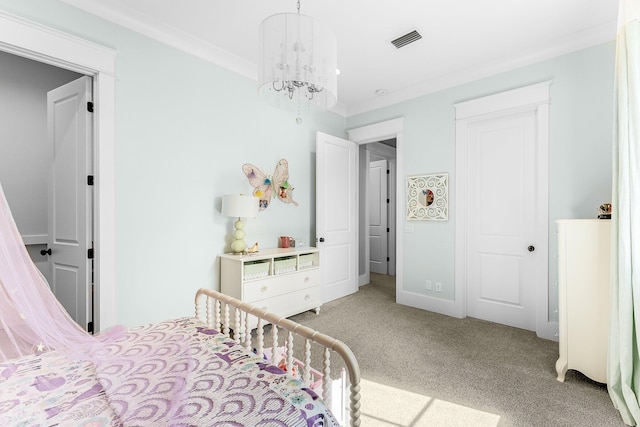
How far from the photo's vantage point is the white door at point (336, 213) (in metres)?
4.02

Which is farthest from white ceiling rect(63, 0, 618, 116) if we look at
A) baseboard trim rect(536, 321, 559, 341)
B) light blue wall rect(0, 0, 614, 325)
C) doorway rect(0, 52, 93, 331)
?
baseboard trim rect(536, 321, 559, 341)

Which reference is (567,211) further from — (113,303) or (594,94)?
(113,303)

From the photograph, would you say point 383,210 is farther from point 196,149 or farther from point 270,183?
point 196,149

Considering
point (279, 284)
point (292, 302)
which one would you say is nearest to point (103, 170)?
point (279, 284)

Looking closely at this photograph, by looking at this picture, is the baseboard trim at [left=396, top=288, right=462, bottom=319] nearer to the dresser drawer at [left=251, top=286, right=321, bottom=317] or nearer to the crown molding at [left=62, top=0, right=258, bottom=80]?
the dresser drawer at [left=251, top=286, right=321, bottom=317]

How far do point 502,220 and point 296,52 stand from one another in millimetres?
2842

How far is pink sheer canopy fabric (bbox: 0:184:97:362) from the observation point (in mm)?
1354

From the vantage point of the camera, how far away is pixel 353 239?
4.53m

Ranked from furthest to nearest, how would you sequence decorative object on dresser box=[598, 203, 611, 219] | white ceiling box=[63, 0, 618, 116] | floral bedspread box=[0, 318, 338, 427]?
white ceiling box=[63, 0, 618, 116], decorative object on dresser box=[598, 203, 611, 219], floral bedspread box=[0, 318, 338, 427]

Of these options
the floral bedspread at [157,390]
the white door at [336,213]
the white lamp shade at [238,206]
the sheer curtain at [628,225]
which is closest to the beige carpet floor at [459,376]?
the sheer curtain at [628,225]

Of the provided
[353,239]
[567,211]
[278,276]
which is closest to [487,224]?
[567,211]

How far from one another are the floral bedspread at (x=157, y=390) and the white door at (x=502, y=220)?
3000 millimetres

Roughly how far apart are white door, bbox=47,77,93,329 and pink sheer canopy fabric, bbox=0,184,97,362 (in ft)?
3.22

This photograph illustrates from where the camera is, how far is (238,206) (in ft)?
9.73
